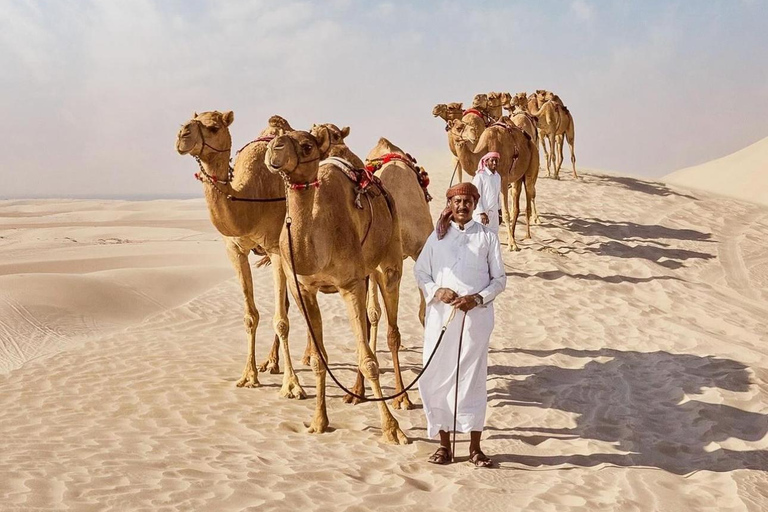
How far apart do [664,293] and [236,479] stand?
8698 mm

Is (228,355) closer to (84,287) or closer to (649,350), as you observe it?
(649,350)

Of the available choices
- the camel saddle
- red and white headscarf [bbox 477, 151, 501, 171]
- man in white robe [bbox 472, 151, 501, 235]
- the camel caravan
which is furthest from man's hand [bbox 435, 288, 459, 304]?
red and white headscarf [bbox 477, 151, 501, 171]

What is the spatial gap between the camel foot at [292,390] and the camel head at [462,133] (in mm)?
5071

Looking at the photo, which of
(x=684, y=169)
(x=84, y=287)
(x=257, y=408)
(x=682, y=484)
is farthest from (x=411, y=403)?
(x=684, y=169)

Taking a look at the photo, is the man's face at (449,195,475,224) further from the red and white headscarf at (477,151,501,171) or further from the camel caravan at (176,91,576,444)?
the red and white headscarf at (477,151,501,171)

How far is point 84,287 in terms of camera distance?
13109mm

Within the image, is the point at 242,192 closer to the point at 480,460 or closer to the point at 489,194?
the point at 480,460

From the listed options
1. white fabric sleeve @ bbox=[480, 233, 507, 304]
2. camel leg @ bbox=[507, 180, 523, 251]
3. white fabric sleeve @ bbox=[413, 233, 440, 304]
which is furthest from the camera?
camel leg @ bbox=[507, 180, 523, 251]

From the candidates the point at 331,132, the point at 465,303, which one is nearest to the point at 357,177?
the point at 331,132

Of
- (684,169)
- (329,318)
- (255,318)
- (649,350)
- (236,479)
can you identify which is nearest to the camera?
(236,479)

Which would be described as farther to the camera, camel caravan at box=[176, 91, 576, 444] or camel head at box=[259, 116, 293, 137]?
camel head at box=[259, 116, 293, 137]

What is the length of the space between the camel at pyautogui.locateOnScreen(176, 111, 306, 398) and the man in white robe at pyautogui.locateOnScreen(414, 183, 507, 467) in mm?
1629

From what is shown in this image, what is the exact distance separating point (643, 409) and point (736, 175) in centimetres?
3740

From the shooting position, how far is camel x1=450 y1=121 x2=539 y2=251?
419 inches
